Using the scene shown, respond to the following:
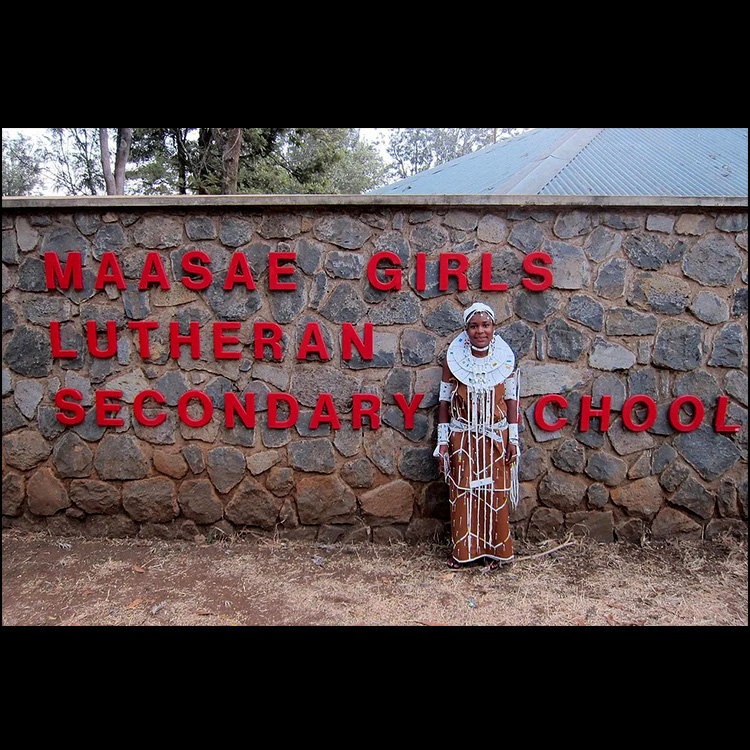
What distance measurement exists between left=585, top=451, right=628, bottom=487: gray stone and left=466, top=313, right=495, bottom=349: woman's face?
1.20 metres

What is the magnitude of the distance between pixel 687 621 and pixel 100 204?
4.37 m

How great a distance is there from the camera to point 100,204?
11.7 feet

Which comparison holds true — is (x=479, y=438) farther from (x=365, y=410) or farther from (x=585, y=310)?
(x=585, y=310)

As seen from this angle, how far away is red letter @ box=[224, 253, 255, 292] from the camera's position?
11.7ft

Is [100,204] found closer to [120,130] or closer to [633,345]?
[633,345]

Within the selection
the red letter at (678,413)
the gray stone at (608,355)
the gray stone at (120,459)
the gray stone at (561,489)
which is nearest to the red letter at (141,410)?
the gray stone at (120,459)

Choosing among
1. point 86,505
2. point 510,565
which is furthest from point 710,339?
point 86,505

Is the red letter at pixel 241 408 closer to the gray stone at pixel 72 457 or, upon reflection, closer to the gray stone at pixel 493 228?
the gray stone at pixel 72 457

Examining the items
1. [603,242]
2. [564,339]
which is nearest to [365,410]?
[564,339]

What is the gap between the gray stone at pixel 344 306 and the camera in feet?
11.8

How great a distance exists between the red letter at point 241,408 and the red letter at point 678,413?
9.33 feet

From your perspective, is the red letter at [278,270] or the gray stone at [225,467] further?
the gray stone at [225,467]

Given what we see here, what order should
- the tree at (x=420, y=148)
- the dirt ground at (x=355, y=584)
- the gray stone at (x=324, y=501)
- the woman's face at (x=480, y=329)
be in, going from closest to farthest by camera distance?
the dirt ground at (x=355, y=584), the woman's face at (x=480, y=329), the gray stone at (x=324, y=501), the tree at (x=420, y=148)

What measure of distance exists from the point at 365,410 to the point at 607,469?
1.71m
